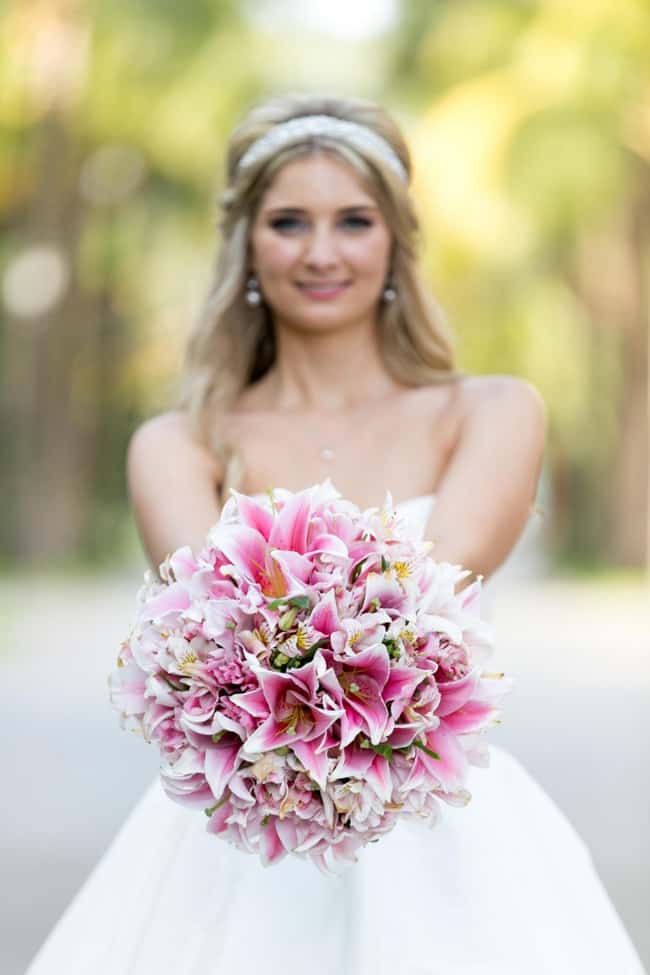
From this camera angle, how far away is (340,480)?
511cm

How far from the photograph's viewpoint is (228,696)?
3447mm

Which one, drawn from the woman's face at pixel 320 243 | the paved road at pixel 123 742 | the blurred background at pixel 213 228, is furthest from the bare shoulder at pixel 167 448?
the blurred background at pixel 213 228

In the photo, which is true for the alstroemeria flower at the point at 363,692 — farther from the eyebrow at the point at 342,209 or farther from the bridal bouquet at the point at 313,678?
the eyebrow at the point at 342,209

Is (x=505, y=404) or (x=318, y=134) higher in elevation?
(x=318, y=134)

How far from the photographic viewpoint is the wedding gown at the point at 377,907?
4.04 metres

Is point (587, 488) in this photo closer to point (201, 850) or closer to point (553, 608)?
point (553, 608)

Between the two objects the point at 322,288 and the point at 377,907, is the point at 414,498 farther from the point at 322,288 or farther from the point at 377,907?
the point at 377,907

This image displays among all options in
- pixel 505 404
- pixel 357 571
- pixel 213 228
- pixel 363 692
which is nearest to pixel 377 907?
pixel 363 692

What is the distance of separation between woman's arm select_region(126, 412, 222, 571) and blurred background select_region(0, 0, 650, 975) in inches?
629

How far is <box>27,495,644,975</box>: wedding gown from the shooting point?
404 cm

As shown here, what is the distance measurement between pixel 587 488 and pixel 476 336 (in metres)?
3.79

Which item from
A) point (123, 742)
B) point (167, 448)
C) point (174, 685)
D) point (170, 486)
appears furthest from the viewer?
point (123, 742)

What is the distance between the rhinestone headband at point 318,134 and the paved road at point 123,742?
120cm

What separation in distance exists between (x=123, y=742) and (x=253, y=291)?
8.02m
